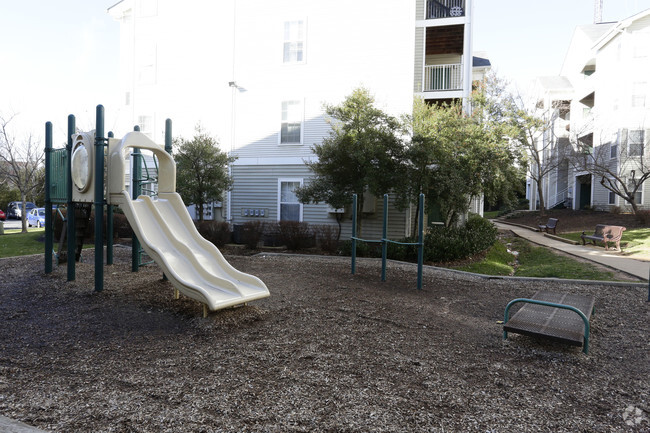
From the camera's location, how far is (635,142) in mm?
24953

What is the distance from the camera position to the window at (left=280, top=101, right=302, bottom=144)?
17031mm

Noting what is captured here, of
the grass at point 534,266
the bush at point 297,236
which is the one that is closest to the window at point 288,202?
the bush at point 297,236

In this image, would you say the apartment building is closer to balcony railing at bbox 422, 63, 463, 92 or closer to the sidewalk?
balcony railing at bbox 422, 63, 463, 92

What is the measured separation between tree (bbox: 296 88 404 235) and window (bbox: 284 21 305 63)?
4.78 meters

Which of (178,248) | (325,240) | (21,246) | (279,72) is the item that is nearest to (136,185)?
(178,248)

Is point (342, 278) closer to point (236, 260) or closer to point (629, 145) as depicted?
point (236, 260)

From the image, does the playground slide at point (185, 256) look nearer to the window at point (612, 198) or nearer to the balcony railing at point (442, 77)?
the balcony railing at point (442, 77)

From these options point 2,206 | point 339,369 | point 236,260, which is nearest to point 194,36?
point 236,260

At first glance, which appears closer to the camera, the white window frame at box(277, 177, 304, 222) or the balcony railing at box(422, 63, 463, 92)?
the white window frame at box(277, 177, 304, 222)

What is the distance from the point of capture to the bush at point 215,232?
14.2m

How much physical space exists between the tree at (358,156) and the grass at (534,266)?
3.58 meters

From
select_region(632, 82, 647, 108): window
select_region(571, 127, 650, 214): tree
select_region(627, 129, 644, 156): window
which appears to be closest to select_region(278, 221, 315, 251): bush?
select_region(571, 127, 650, 214): tree

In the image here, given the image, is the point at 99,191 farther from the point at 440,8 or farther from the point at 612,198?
the point at 612,198

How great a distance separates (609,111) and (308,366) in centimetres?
3091
